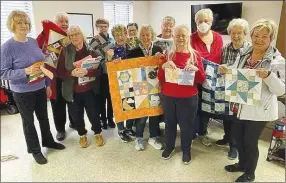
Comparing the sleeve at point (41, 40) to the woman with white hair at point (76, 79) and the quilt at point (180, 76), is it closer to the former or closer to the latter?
the woman with white hair at point (76, 79)

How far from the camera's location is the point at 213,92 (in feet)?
7.18

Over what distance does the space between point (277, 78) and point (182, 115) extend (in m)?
0.84

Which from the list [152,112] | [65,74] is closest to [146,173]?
[152,112]

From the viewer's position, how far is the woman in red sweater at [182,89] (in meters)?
1.98

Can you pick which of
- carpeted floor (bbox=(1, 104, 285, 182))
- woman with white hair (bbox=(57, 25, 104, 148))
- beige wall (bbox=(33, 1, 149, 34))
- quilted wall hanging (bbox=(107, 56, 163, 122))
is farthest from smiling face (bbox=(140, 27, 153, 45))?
beige wall (bbox=(33, 1, 149, 34))

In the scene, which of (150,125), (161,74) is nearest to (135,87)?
(161,74)

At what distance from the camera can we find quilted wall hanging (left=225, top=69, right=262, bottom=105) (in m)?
1.72

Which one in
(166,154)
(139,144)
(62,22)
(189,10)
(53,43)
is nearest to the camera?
(166,154)

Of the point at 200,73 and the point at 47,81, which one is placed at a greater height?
the point at 200,73

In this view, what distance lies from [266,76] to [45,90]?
1.96 m

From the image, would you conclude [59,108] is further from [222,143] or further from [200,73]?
[222,143]

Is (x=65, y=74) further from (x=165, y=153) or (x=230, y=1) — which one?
(x=230, y=1)

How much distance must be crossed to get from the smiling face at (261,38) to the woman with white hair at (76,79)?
1523mm

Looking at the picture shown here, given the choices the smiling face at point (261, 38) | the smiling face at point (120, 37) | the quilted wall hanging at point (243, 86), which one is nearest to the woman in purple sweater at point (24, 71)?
the smiling face at point (120, 37)
